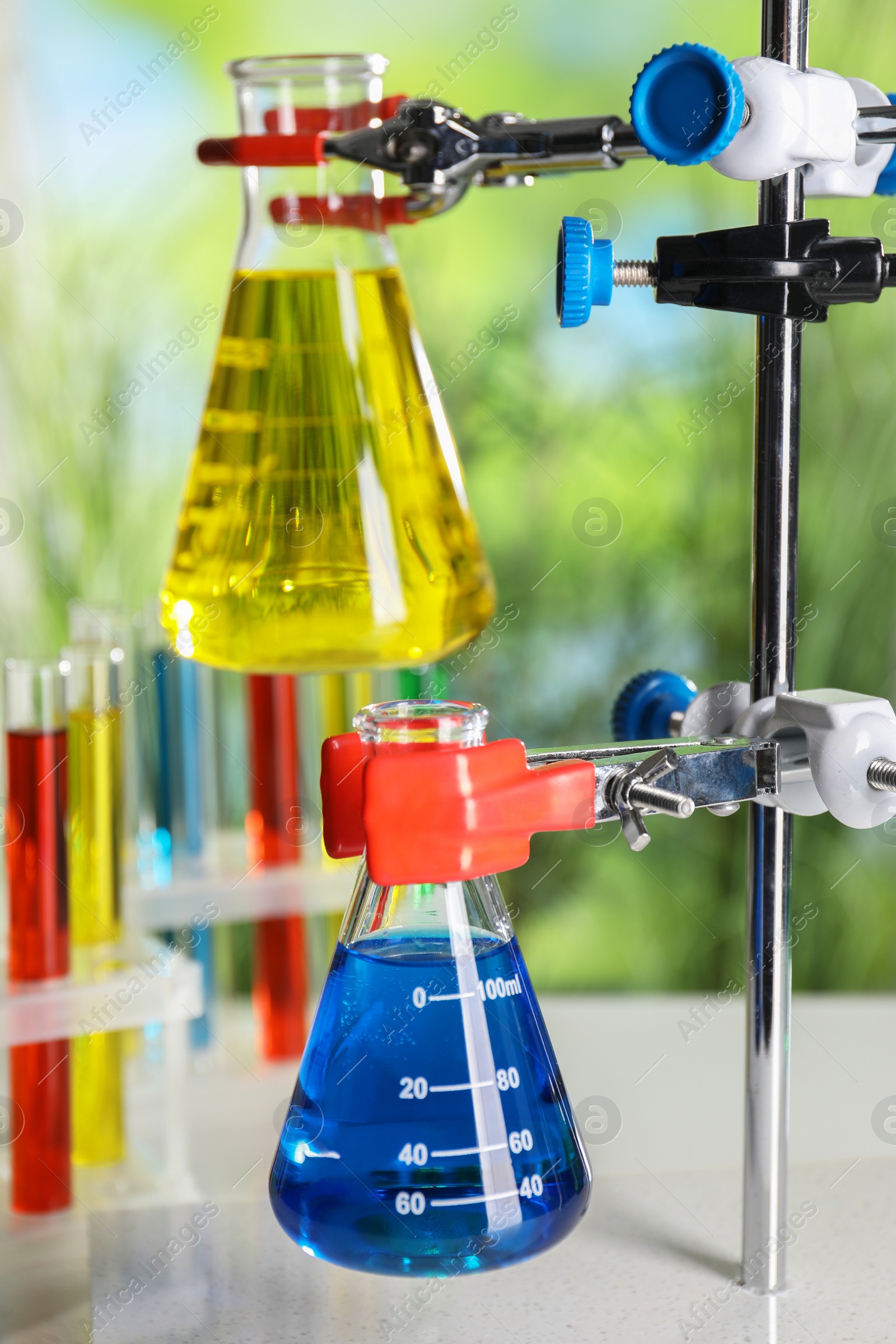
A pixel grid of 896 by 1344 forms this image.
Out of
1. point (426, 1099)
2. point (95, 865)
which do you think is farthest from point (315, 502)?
point (95, 865)

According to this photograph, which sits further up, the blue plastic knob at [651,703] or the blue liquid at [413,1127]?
the blue plastic knob at [651,703]

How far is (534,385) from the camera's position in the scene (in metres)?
1.48

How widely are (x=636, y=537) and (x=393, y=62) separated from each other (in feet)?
1.92

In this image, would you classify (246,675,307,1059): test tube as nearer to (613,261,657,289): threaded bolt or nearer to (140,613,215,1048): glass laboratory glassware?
(140,613,215,1048): glass laboratory glassware

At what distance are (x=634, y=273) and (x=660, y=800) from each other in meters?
0.21

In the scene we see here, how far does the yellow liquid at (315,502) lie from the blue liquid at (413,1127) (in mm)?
147

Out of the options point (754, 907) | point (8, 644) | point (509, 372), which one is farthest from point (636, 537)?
point (754, 907)

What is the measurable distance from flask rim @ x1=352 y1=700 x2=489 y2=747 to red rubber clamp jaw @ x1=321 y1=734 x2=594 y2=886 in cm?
2

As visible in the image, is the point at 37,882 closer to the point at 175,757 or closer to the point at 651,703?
the point at 175,757

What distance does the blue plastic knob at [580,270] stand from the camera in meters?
0.52

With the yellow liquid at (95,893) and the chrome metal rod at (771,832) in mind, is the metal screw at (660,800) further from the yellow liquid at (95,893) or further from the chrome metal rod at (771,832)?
the yellow liquid at (95,893)

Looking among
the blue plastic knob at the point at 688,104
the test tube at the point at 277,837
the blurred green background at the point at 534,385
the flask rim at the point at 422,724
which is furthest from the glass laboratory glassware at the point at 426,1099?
the blurred green background at the point at 534,385

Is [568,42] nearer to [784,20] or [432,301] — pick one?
[432,301]

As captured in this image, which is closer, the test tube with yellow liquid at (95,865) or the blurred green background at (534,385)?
the test tube with yellow liquid at (95,865)
